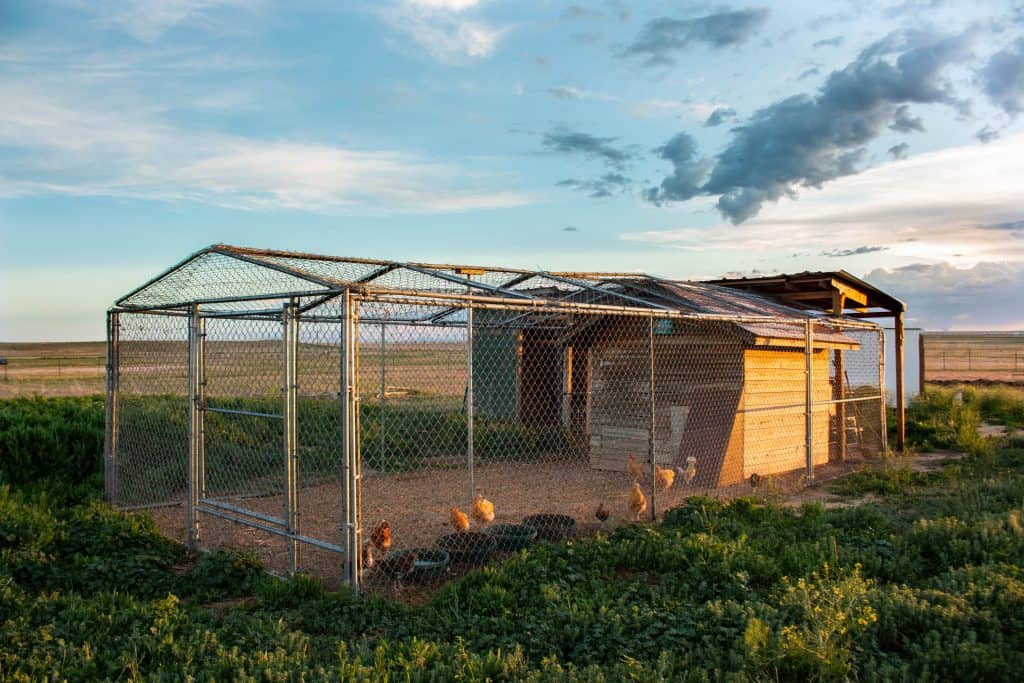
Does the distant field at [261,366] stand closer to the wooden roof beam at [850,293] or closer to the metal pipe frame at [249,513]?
the metal pipe frame at [249,513]

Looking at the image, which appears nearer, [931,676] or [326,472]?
[931,676]

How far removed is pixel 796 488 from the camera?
10.9 m

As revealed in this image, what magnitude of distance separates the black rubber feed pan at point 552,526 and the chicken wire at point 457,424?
3 cm

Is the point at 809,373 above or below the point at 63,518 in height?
above

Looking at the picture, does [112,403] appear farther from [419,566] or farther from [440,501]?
[419,566]

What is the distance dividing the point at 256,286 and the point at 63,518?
334 cm

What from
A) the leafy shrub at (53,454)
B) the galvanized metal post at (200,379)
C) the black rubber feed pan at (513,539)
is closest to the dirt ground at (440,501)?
the black rubber feed pan at (513,539)

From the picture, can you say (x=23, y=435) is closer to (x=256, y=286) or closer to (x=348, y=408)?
(x=256, y=286)

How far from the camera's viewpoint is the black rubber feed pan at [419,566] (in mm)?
6457

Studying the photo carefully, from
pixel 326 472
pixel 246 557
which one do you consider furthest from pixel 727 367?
pixel 246 557

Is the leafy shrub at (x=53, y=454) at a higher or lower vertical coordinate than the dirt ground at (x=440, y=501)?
higher

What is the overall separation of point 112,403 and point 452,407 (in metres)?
8.17

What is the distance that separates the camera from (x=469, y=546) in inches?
283

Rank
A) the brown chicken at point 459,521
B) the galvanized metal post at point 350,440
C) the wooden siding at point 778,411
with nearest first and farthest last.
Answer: the galvanized metal post at point 350,440 → the brown chicken at point 459,521 → the wooden siding at point 778,411
